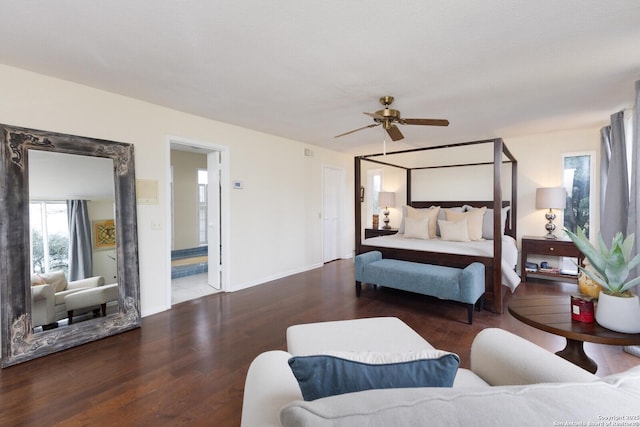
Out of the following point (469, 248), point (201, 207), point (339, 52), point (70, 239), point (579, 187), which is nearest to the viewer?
point (339, 52)

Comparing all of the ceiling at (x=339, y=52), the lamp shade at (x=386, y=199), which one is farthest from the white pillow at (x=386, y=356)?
the lamp shade at (x=386, y=199)

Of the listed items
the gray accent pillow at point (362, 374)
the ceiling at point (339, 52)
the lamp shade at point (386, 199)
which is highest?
the ceiling at point (339, 52)

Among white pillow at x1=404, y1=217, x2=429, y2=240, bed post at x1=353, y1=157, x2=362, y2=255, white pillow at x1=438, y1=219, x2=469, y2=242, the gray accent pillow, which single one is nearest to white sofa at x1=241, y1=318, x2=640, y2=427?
the gray accent pillow

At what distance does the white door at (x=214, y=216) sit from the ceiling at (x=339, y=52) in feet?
2.99

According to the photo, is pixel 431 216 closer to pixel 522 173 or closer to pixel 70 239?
pixel 522 173

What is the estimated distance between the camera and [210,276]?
14.1 ft

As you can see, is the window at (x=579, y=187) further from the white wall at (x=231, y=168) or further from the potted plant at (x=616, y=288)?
the white wall at (x=231, y=168)

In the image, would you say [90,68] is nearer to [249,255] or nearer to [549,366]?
[249,255]

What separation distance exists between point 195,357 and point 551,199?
16.3ft

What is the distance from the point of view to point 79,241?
2.60m

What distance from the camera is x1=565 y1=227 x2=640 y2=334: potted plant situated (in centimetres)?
152

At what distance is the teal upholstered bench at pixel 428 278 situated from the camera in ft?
9.45

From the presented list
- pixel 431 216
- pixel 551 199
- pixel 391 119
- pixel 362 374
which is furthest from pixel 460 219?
pixel 362 374

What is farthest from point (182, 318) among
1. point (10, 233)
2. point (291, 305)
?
point (10, 233)
